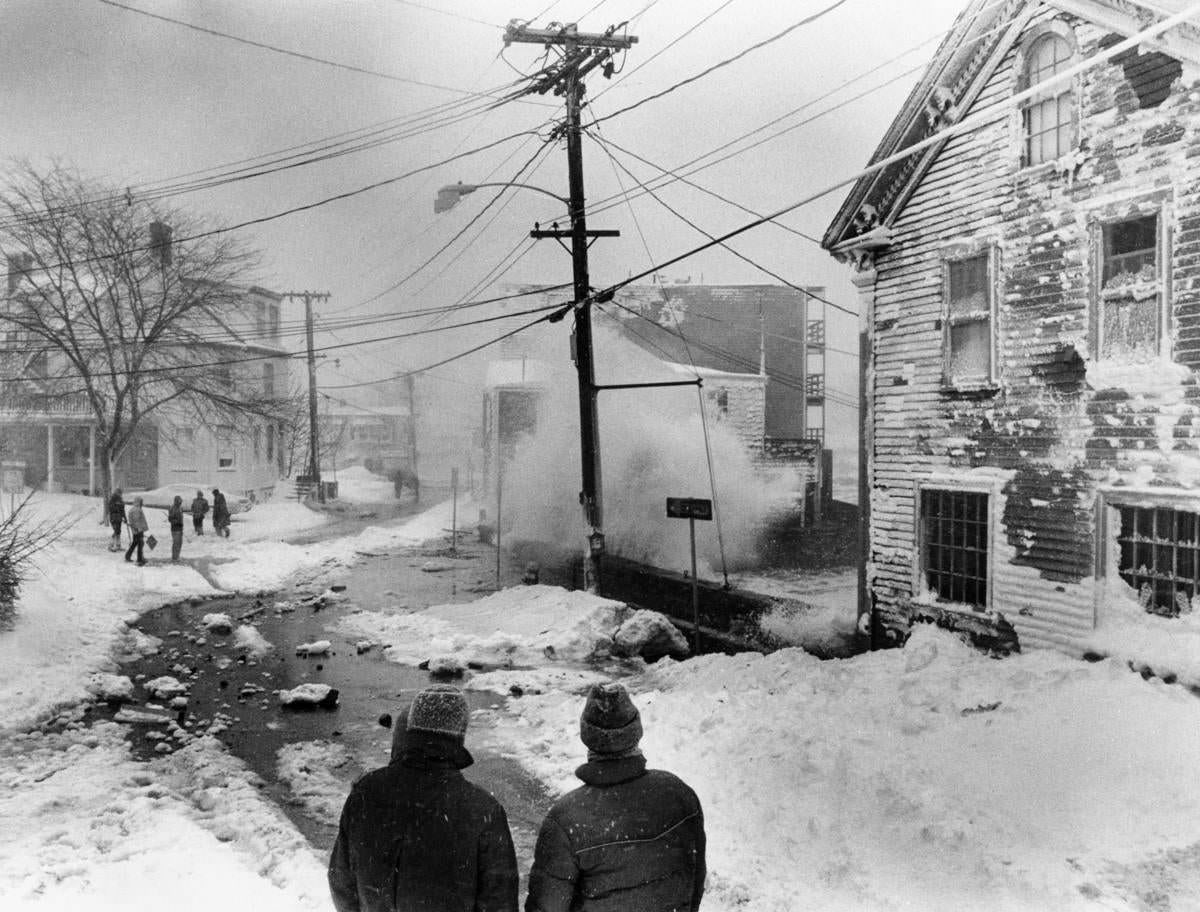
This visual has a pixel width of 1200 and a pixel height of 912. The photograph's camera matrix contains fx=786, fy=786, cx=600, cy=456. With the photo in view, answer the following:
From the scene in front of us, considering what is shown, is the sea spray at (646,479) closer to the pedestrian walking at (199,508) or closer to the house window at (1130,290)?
the pedestrian walking at (199,508)

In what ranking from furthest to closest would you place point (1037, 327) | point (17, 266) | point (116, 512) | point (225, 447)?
point (116, 512)
point (225, 447)
point (1037, 327)
point (17, 266)

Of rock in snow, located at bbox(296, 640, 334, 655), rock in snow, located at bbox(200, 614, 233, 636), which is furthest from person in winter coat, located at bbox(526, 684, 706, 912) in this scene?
rock in snow, located at bbox(200, 614, 233, 636)

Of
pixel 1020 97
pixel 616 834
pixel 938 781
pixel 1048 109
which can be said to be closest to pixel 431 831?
pixel 616 834

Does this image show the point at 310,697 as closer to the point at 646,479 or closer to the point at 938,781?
the point at 938,781

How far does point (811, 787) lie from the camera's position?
4445 millimetres

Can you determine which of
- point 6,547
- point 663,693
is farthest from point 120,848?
point 6,547

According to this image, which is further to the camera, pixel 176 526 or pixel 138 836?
pixel 176 526

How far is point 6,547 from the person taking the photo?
294 inches

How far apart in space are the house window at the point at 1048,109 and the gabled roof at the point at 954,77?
0.25 meters

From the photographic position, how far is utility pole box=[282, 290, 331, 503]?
24.2 ft

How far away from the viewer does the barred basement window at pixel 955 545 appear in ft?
23.0

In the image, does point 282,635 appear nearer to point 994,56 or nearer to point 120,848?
point 120,848

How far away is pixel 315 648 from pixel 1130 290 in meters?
8.33

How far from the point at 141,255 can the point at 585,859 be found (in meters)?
7.59
